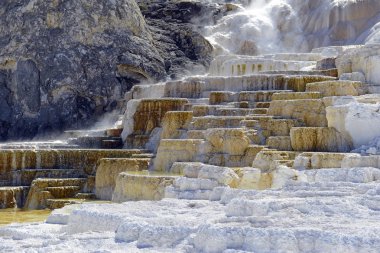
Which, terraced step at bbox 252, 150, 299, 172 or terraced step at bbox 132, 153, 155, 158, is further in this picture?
terraced step at bbox 132, 153, 155, 158

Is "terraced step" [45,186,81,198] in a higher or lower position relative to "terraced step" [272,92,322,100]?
lower

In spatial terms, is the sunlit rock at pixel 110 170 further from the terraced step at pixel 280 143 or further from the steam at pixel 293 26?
the steam at pixel 293 26

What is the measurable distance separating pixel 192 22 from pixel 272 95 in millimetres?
15519

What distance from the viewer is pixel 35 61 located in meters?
25.7

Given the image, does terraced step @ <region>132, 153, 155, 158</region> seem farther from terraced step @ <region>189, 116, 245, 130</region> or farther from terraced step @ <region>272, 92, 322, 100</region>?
terraced step @ <region>272, 92, 322, 100</region>

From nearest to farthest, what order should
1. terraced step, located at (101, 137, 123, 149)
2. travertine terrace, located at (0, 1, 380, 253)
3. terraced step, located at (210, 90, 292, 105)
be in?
travertine terrace, located at (0, 1, 380, 253)
terraced step, located at (210, 90, 292, 105)
terraced step, located at (101, 137, 123, 149)

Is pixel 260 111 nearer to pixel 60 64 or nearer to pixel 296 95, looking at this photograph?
pixel 296 95

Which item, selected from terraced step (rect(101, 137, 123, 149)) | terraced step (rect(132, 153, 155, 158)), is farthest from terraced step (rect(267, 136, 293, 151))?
terraced step (rect(101, 137, 123, 149))

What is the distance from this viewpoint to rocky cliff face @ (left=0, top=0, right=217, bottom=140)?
2564 centimetres

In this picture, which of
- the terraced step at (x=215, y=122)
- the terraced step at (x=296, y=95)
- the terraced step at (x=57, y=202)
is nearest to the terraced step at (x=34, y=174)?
the terraced step at (x=57, y=202)

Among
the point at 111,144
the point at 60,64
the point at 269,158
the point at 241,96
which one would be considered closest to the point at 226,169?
the point at 269,158

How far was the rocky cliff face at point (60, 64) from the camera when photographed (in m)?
25.6

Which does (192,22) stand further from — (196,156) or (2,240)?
(2,240)

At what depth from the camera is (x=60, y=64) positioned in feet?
84.0
